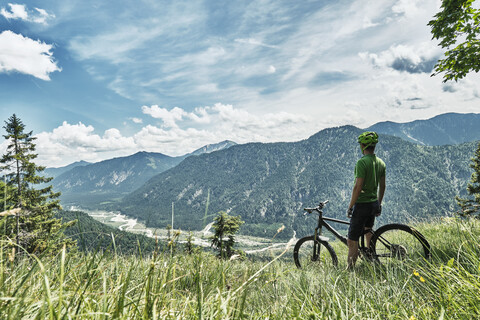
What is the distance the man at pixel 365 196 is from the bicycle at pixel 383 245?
0.18 m

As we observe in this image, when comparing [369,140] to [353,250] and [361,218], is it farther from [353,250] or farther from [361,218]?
[353,250]

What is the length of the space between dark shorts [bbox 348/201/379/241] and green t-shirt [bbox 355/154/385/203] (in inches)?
4.4

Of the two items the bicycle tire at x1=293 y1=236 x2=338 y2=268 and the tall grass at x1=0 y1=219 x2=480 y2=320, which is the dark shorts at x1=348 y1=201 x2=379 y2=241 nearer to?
the bicycle tire at x1=293 y1=236 x2=338 y2=268

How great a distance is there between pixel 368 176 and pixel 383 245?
146 cm

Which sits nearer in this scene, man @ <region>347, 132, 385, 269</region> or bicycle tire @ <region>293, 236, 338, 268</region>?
man @ <region>347, 132, 385, 269</region>

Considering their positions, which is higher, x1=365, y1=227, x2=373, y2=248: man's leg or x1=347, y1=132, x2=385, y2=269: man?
x1=347, y1=132, x2=385, y2=269: man

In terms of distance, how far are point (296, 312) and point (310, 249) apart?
5.04 metres

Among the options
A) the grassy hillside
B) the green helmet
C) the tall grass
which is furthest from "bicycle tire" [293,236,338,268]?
the grassy hillside

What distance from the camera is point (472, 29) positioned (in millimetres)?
6938

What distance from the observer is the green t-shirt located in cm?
490

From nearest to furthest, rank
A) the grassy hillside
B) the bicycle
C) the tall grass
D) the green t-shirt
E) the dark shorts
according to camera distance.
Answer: the tall grass → the grassy hillside → the bicycle → the green t-shirt → the dark shorts

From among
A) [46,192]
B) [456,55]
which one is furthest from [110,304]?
[46,192]

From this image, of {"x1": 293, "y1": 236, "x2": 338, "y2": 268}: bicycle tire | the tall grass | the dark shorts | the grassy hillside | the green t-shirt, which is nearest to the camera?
the tall grass

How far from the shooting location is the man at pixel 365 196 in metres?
4.90
